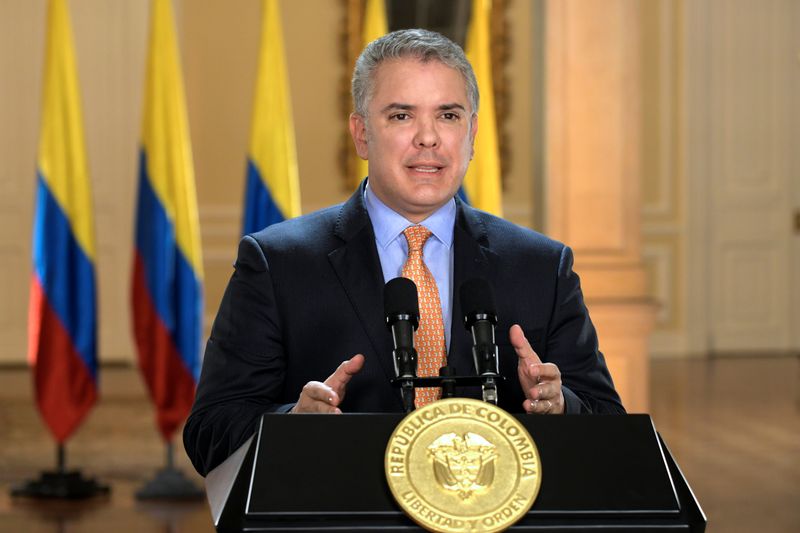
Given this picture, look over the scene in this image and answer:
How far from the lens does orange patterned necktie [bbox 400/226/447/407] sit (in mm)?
2080

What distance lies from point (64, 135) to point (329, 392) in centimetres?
430

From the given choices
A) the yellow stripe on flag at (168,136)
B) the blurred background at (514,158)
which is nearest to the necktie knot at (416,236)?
the yellow stripe on flag at (168,136)

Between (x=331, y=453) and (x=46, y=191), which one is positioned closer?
(x=331, y=453)

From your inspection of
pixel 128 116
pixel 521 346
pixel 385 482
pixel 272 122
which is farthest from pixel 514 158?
pixel 385 482

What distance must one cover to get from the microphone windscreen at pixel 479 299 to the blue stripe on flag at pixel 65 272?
424 cm

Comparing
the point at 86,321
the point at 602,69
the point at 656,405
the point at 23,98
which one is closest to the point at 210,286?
the point at 23,98

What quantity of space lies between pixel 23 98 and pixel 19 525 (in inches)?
230

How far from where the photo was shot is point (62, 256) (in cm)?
568

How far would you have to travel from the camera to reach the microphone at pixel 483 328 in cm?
163

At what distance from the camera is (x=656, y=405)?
8.28m

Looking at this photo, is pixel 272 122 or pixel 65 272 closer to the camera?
pixel 272 122

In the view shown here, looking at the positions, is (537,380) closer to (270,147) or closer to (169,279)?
(270,147)

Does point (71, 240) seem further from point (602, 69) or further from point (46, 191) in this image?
point (602, 69)

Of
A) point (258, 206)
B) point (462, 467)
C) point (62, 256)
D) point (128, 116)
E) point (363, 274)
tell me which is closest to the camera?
point (462, 467)
